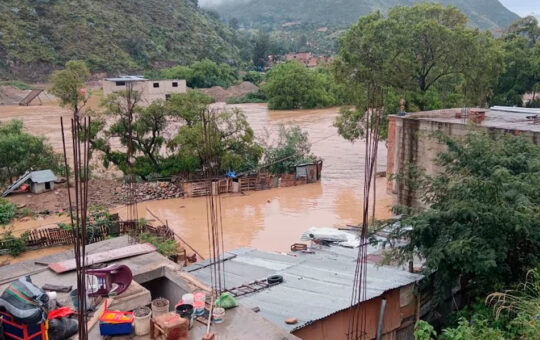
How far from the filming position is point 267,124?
3488 cm

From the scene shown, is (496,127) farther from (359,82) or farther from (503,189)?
(359,82)

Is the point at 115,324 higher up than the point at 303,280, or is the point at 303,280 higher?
the point at 115,324

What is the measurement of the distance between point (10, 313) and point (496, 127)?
975 cm

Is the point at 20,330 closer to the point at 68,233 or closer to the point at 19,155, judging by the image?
the point at 68,233

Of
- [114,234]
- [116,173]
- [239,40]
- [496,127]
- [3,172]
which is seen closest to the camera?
[496,127]

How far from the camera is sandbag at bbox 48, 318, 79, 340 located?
3.89 meters

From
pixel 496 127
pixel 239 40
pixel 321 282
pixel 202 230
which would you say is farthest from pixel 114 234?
pixel 239 40

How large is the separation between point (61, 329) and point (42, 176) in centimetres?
1507

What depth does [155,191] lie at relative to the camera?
18125 millimetres

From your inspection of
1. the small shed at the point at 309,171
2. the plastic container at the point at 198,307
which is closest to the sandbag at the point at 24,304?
the plastic container at the point at 198,307

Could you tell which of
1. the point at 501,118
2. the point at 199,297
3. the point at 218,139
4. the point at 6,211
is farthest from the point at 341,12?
the point at 199,297

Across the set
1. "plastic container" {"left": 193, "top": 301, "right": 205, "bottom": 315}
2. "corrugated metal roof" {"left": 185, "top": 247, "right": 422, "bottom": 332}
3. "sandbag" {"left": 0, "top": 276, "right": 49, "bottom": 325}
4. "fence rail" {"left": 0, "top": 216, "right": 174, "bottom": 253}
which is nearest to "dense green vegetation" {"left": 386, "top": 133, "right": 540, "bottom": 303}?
"corrugated metal roof" {"left": 185, "top": 247, "right": 422, "bottom": 332}

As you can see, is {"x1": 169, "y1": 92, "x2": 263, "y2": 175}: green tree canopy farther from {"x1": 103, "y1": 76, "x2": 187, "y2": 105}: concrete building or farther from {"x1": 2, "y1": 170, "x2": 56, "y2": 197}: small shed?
{"x1": 103, "y1": 76, "x2": 187, "y2": 105}: concrete building

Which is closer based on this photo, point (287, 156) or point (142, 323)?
point (142, 323)
